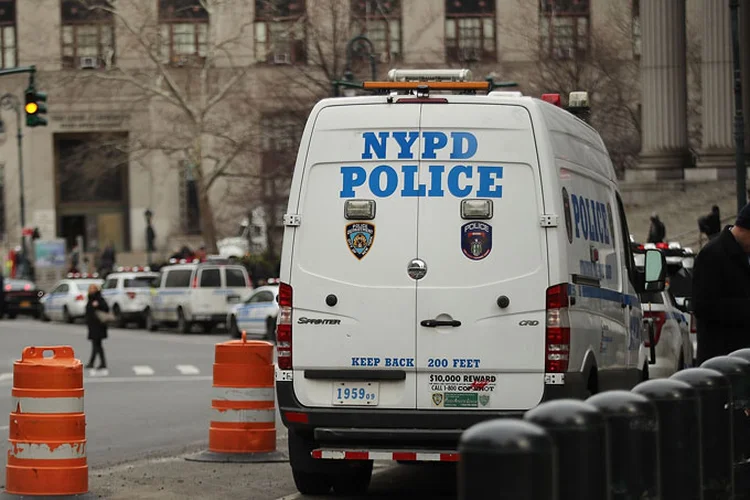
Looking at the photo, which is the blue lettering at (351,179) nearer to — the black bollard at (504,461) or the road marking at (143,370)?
the black bollard at (504,461)

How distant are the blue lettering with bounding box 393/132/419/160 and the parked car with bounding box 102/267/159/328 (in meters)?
35.8

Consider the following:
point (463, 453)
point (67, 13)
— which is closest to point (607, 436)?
point (463, 453)

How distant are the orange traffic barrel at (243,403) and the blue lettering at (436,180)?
3218mm

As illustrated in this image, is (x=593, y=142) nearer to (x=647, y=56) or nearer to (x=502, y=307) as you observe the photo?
(x=502, y=307)

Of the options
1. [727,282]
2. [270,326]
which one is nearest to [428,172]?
[727,282]

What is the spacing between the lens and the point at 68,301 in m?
51.1

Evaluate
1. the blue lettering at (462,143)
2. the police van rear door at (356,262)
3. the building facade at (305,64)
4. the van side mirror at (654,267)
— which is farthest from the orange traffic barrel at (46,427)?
the building facade at (305,64)

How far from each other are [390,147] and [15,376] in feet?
9.39

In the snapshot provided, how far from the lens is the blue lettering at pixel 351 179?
10688 mm

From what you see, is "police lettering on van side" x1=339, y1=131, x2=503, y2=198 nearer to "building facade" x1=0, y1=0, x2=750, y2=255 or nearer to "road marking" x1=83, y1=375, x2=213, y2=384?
"road marking" x1=83, y1=375, x2=213, y2=384

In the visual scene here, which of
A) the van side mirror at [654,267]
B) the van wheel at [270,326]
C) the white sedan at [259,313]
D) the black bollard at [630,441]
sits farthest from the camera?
the white sedan at [259,313]

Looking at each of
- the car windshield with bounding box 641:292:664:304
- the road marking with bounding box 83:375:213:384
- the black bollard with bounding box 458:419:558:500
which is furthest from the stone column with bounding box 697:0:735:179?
the black bollard with bounding box 458:419:558:500

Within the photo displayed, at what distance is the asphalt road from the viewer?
12273mm

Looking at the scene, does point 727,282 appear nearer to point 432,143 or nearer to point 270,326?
point 432,143
